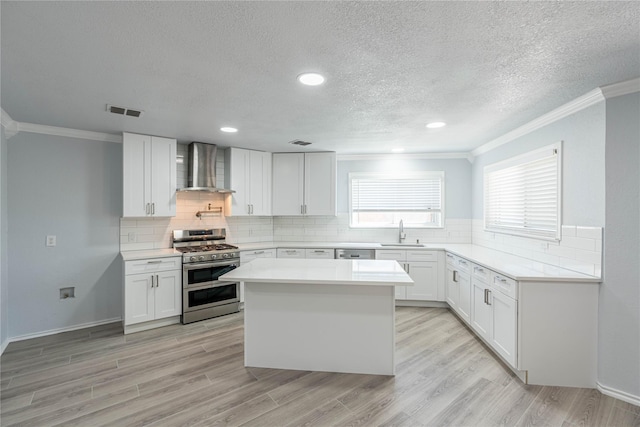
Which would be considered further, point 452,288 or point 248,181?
point 248,181

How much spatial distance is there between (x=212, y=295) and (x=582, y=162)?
14.1ft

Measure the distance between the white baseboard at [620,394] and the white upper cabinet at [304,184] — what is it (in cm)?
353

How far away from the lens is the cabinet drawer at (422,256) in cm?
427

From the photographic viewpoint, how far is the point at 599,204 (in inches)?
92.6

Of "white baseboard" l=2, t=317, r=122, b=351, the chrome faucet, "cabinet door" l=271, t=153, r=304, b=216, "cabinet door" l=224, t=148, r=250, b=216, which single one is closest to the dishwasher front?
the chrome faucet

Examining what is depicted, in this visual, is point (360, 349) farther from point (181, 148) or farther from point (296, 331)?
point (181, 148)

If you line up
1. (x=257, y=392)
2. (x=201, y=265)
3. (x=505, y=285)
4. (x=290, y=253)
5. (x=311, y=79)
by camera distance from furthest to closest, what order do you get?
(x=290, y=253) < (x=201, y=265) < (x=505, y=285) < (x=257, y=392) < (x=311, y=79)

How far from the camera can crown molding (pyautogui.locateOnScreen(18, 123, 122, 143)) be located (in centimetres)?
324

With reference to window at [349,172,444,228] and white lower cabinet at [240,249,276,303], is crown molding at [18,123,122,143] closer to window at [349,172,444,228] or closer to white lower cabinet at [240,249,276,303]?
white lower cabinet at [240,249,276,303]

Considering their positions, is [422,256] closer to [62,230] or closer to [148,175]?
[148,175]

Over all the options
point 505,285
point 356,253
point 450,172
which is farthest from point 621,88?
point 356,253

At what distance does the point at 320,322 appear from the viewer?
2.56 metres

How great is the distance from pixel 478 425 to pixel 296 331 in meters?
1.48

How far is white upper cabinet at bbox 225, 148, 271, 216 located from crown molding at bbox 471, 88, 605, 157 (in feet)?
11.1
